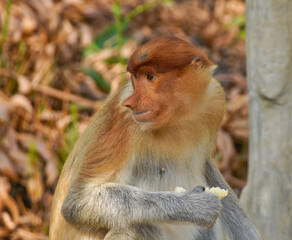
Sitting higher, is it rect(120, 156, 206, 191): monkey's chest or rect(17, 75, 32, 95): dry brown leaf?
rect(120, 156, 206, 191): monkey's chest

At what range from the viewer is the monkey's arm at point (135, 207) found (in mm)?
4098

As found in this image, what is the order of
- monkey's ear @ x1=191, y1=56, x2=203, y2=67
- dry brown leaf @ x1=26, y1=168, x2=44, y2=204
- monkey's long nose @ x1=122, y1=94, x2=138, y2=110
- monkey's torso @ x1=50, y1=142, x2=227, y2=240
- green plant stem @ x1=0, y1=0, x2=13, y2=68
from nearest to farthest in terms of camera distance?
monkey's long nose @ x1=122, y1=94, x2=138, y2=110 < monkey's ear @ x1=191, y1=56, x2=203, y2=67 < monkey's torso @ x1=50, y1=142, x2=227, y2=240 < dry brown leaf @ x1=26, y1=168, x2=44, y2=204 < green plant stem @ x1=0, y1=0, x2=13, y2=68

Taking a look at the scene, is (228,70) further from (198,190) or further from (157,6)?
(198,190)

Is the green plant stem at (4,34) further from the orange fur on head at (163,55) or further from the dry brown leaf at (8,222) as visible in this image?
the orange fur on head at (163,55)

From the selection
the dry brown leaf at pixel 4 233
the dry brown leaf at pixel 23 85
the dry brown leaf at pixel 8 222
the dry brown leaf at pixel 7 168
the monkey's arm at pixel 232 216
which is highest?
the dry brown leaf at pixel 23 85

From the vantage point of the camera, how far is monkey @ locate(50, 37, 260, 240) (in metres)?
4.09

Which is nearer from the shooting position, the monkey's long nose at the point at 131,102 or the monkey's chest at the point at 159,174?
the monkey's long nose at the point at 131,102

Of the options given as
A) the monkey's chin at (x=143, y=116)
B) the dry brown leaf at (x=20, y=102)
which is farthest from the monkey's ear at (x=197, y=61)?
the dry brown leaf at (x=20, y=102)

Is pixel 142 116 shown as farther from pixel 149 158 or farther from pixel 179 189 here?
pixel 179 189

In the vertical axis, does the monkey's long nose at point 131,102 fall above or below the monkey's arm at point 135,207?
above

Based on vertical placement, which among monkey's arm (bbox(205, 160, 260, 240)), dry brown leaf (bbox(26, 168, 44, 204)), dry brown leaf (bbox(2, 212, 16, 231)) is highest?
monkey's arm (bbox(205, 160, 260, 240))

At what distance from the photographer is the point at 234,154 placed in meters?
8.11

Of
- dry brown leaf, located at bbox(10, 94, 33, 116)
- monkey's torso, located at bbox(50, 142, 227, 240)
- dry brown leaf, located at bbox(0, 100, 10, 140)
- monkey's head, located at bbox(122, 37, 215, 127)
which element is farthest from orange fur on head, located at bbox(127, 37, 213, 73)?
dry brown leaf, located at bbox(10, 94, 33, 116)

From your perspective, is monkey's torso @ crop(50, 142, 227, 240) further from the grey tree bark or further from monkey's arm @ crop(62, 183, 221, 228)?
the grey tree bark
